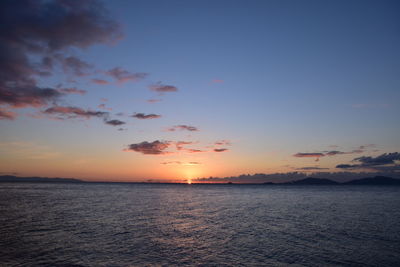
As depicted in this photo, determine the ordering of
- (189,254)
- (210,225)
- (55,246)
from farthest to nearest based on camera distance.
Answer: (210,225)
(55,246)
(189,254)

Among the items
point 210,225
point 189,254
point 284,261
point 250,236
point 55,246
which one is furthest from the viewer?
point 210,225

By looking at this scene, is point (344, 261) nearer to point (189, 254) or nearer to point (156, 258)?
point (189, 254)

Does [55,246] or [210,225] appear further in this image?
[210,225]

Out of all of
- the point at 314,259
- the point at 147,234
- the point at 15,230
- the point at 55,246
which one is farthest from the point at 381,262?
the point at 15,230

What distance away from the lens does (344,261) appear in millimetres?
22219

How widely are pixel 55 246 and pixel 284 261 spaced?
892 inches

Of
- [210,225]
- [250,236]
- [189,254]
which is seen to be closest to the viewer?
[189,254]

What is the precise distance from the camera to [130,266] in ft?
65.5

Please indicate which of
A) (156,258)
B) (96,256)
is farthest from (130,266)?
(96,256)

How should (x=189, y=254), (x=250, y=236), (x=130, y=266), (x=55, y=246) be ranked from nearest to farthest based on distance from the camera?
(x=130, y=266) → (x=189, y=254) → (x=55, y=246) → (x=250, y=236)

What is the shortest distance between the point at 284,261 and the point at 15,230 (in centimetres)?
3325

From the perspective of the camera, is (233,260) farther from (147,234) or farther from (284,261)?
(147,234)

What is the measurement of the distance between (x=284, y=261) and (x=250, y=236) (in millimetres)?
9706

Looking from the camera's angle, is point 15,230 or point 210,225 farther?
point 210,225
